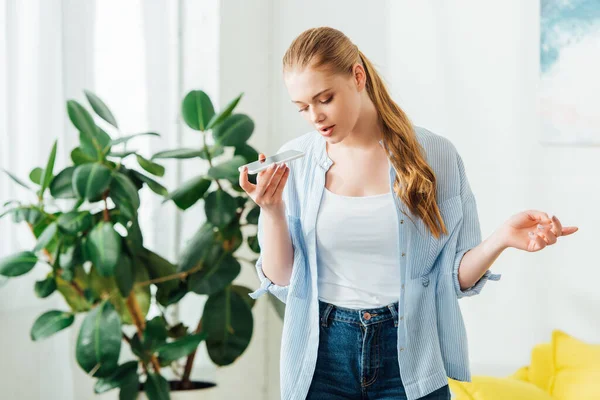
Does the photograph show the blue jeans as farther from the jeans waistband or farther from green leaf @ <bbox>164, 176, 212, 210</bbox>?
green leaf @ <bbox>164, 176, 212, 210</bbox>

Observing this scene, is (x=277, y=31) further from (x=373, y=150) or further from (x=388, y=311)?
(x=388, y=311)

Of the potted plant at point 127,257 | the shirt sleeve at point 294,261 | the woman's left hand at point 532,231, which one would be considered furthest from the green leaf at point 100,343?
the woman's left hand at point 532,231

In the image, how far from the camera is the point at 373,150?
4.76 ft

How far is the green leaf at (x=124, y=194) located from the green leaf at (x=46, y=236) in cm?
18

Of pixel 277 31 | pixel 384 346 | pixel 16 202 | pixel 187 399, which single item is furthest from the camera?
pixel 277 31

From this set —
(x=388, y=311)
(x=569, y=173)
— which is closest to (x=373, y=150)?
(x=388, y=311)

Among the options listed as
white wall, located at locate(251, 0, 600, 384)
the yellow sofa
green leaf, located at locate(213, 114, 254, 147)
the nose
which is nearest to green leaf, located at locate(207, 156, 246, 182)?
green leaf, located at locate(213, 114, 254, 147)

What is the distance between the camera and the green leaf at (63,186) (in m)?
2.16

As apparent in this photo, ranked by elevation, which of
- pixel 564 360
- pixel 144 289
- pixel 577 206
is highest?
pixel 577 206

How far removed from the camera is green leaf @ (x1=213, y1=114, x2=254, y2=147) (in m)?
2.43

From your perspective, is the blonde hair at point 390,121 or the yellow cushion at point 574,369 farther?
the yellow cushion at point 574,369

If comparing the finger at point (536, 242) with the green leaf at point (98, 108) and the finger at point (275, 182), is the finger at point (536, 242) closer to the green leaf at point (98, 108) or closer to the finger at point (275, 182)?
the finger at point (275, 182)

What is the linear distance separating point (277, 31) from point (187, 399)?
56.7 inches

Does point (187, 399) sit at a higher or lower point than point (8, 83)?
lower
